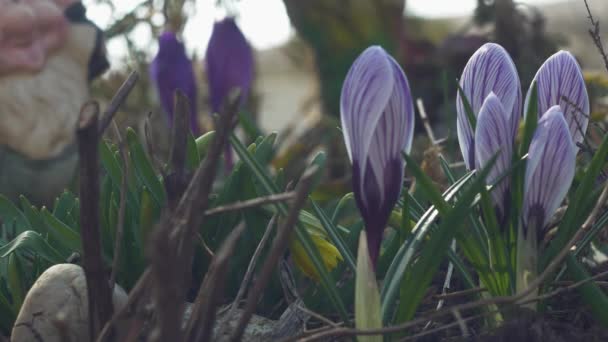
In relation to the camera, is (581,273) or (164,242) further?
(581,273)

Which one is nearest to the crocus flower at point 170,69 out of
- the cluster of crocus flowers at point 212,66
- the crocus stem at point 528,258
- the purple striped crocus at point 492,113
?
the cluster of crocus flowers at point 212,66

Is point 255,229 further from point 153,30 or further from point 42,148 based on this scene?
point 153,30

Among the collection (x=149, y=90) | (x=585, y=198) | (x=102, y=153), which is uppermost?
(x=102, y=153)

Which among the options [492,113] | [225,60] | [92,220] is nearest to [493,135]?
[492,113]

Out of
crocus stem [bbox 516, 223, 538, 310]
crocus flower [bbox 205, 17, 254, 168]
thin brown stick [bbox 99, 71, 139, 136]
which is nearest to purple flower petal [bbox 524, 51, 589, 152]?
crocus stem [bbox 516, 223, 538, 310]

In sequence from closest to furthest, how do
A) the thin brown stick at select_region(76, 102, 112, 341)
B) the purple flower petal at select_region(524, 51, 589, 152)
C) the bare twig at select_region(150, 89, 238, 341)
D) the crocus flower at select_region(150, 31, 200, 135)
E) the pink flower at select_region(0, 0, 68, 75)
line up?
the bare twig at select_region(150, 89, 238, 341) < the thin brown stick at select_region(76, 102, 112, 341) < the purple flower petal at select_region(524, 51, 589, 152) < the pink flower at select_region(0, 0, 68, 75) < the crocus flower at select_region(150, 31, 200, 135)

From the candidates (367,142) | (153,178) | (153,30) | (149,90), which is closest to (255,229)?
(153,178)

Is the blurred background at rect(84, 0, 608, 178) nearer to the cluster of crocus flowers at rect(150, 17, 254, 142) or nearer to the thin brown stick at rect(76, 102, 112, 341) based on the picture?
the cluster of crocus flowers at rect(150, 17, 254, 142)
